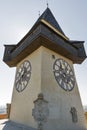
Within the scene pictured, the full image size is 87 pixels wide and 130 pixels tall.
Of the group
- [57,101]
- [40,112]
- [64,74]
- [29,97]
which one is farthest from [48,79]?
[40,112]

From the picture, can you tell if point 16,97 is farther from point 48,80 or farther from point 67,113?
point 67,113

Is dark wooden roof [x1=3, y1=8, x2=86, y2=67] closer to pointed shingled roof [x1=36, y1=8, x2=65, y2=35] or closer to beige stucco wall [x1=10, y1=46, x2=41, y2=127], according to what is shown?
pointed shingled roof [x1=36, y1=8, x2=65, y2=35]

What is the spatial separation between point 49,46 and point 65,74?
1901 mm

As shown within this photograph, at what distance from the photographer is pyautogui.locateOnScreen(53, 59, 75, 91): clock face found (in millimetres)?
8922

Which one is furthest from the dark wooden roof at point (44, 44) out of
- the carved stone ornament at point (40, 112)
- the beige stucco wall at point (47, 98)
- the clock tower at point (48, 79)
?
the carved stone ornament at point (40, 112)

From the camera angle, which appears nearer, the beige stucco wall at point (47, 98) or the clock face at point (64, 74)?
the beige stucco wall at point (47, 98)

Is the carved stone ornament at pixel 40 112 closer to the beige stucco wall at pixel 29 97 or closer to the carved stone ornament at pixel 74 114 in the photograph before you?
the beige stucco wall at pixel 29 97

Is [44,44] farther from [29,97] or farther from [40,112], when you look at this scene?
[40,112]

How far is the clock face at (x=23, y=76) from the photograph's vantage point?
30.0 feet

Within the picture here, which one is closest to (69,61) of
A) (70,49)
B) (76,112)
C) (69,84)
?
(70,49)

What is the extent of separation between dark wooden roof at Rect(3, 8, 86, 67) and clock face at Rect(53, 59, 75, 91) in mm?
702

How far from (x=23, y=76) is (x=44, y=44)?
2296mm

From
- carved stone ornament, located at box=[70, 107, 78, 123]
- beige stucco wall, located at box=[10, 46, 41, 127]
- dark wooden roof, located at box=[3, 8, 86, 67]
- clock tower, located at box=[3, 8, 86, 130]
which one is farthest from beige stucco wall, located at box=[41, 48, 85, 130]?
dark wooden roof, located at box=[3, 8, 86, 67]

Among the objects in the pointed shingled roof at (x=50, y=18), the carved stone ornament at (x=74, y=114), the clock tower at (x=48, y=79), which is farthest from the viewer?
the pointed shingled roof at (x=50, y=18)
